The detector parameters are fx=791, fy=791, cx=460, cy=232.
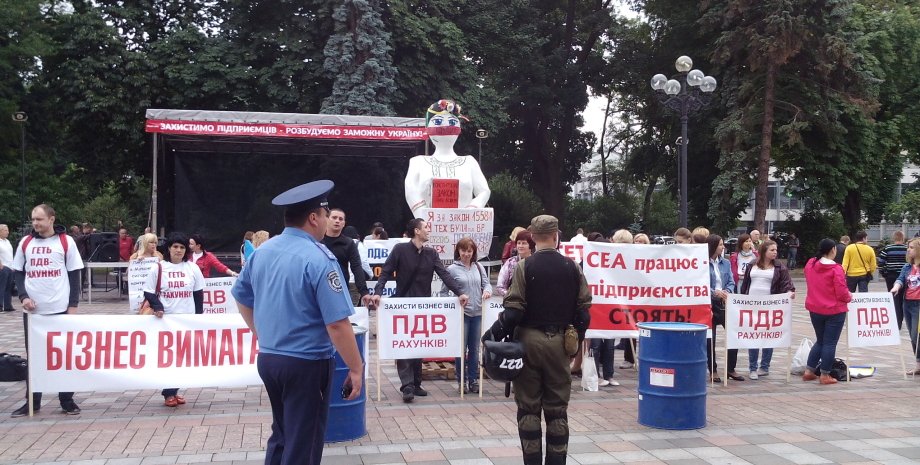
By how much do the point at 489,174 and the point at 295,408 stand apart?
32.6m

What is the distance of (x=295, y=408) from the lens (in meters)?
4.02

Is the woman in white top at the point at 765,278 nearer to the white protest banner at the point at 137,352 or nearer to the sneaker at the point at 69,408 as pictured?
the white protest banner at the point at 137,352

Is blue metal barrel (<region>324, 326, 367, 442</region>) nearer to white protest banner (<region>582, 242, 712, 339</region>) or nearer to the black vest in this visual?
the black vest

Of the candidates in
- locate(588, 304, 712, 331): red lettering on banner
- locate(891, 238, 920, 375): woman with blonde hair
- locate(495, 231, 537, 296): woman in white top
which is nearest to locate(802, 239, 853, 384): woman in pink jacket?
locate(891, 238, 920, 375): woman with blonde hair

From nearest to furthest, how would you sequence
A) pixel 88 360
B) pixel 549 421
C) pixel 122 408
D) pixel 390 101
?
pixel 549 421, pixel 88 360, pixel 122 408, pixel 390 101

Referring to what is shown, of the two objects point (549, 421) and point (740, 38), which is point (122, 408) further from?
point (740, 38)

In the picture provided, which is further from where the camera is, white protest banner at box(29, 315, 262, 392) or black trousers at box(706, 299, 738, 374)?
black trousers at box(706, 299, 738, 374)

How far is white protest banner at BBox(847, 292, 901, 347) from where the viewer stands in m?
9.32

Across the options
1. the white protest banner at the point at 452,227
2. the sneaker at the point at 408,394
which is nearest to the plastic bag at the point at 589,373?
the sneaker at the point at 408,394

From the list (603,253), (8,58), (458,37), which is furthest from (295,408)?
(8,58)

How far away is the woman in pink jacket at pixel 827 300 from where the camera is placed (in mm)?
9047

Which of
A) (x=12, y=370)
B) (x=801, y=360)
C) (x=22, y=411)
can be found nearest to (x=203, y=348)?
(x=22, y=411)

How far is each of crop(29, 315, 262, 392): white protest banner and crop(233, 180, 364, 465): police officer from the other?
140 inches

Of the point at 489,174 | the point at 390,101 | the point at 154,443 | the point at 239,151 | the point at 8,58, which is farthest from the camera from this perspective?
the point at 489,174
